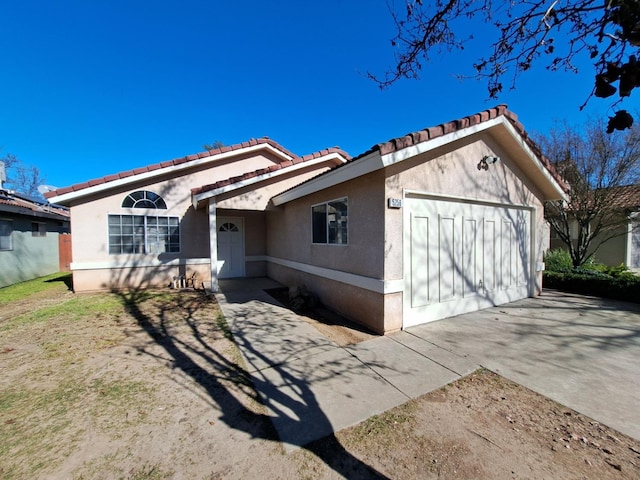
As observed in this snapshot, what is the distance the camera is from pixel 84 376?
3645 millimetres

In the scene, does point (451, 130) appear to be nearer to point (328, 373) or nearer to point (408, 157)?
point (408, 157)

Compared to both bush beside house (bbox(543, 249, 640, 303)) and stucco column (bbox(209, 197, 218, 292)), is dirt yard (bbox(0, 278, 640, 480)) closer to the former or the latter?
stucco column (bbox(209, 197, 218, 292))

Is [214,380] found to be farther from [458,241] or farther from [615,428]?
[458,241]

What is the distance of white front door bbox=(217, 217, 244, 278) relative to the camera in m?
11.1

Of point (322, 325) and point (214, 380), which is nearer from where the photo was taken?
point (214, 380)

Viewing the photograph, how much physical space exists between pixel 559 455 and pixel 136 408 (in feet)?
13.9

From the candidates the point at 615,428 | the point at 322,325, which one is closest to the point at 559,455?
the point at 615,428

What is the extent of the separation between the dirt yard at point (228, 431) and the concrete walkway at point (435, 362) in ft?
0.70

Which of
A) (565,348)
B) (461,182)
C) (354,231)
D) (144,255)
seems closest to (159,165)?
(144,255)

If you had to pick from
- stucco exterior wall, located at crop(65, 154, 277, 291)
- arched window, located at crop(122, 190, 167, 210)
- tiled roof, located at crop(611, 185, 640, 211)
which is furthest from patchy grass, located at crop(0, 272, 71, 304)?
tiled roof, located at crop(611, 185, 640, 211)

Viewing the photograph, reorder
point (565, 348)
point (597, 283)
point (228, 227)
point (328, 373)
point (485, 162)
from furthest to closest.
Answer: point (228, 227), point (597, 283), point (485, 162), point (565, 348), point (328, 373)

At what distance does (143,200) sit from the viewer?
379 inches

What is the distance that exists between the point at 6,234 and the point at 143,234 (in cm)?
644

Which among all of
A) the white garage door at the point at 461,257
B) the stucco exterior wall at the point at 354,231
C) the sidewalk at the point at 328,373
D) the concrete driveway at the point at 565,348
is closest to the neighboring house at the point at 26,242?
the stucco exterior wall at the point at 354,231
